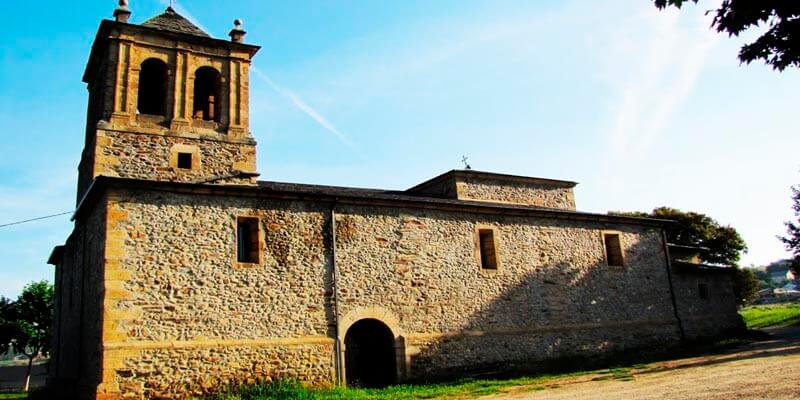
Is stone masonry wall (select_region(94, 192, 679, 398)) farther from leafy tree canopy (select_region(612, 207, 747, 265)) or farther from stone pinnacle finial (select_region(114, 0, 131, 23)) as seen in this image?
leafy tree canopy (select_region(612, 207, 747, 265))

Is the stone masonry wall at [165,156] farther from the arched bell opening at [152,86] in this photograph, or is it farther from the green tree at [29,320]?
the green tree at [29,320]

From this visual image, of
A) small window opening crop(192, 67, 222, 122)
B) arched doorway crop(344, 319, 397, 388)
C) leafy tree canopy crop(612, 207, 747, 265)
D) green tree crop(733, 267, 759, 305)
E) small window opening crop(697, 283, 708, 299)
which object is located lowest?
arched doorway crop(344, 319, 397, 388)

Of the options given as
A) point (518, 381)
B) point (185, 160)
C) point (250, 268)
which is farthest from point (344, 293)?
point (185, 160)

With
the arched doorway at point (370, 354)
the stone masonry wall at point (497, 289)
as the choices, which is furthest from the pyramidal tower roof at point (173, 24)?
the arched doorway at point (370, 354)

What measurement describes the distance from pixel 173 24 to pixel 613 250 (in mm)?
16400

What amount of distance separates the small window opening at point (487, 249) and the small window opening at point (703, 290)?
10021 mm

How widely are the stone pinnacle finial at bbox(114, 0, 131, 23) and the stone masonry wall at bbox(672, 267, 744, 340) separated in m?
20.5

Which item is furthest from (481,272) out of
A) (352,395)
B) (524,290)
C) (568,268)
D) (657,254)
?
(657,254)

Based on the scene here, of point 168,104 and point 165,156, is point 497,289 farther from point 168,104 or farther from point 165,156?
point 168,104

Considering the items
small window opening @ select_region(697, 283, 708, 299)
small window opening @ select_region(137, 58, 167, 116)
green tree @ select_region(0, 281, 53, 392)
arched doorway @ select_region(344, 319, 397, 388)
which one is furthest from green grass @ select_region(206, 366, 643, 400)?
green tree @ select_region(0, 281, 53, 392)

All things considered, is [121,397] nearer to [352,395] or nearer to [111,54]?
[352,395]

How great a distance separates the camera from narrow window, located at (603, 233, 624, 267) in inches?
858

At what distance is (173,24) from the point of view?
17.6m

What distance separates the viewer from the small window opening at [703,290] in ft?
77.7
